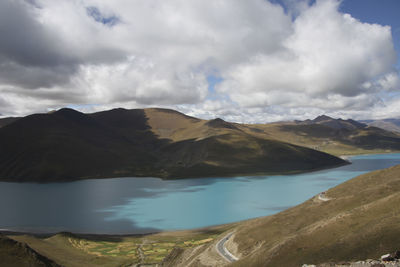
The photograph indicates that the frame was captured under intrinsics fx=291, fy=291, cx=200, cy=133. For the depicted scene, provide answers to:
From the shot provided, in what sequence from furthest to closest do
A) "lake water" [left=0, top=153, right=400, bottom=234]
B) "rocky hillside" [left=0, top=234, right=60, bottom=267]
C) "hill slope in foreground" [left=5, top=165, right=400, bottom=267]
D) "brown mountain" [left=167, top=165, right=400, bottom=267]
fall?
"lake water" [left=0, top=153, right=400, bottom=234], "rocky hillside" [left=0, top=234, right=60, bottom=267], "hill slope in foreground" [left=5, top=165, right=400, bottom=267], "brown mountain" [left=167, top=165, right=400, bottom=267]

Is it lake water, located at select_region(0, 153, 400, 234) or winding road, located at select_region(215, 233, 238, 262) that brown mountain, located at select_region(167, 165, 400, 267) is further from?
lake water, located at select_region(0, 153, 400, 234)

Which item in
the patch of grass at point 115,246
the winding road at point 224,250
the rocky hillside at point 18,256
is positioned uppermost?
the rocky hillside at point 18,256

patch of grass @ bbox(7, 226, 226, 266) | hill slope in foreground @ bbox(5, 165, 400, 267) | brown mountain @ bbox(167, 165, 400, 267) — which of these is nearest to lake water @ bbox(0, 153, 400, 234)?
patch of grass @ bbox(7, 226, 226, 266)

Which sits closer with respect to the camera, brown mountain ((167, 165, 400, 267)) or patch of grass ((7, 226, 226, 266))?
brown mountain ((167, 165, 400, 267))

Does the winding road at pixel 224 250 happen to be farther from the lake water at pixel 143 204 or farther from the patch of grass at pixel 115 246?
the lake water at pixel 143 204

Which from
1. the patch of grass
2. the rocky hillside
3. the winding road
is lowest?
the patch of grass

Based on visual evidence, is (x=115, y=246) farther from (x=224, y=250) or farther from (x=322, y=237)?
Result: (x=322, y=237)

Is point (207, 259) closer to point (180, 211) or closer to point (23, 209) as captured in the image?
point (180, 211)

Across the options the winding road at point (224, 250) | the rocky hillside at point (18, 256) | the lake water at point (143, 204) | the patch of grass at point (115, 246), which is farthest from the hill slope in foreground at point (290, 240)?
the lake water at point (143, 204)
